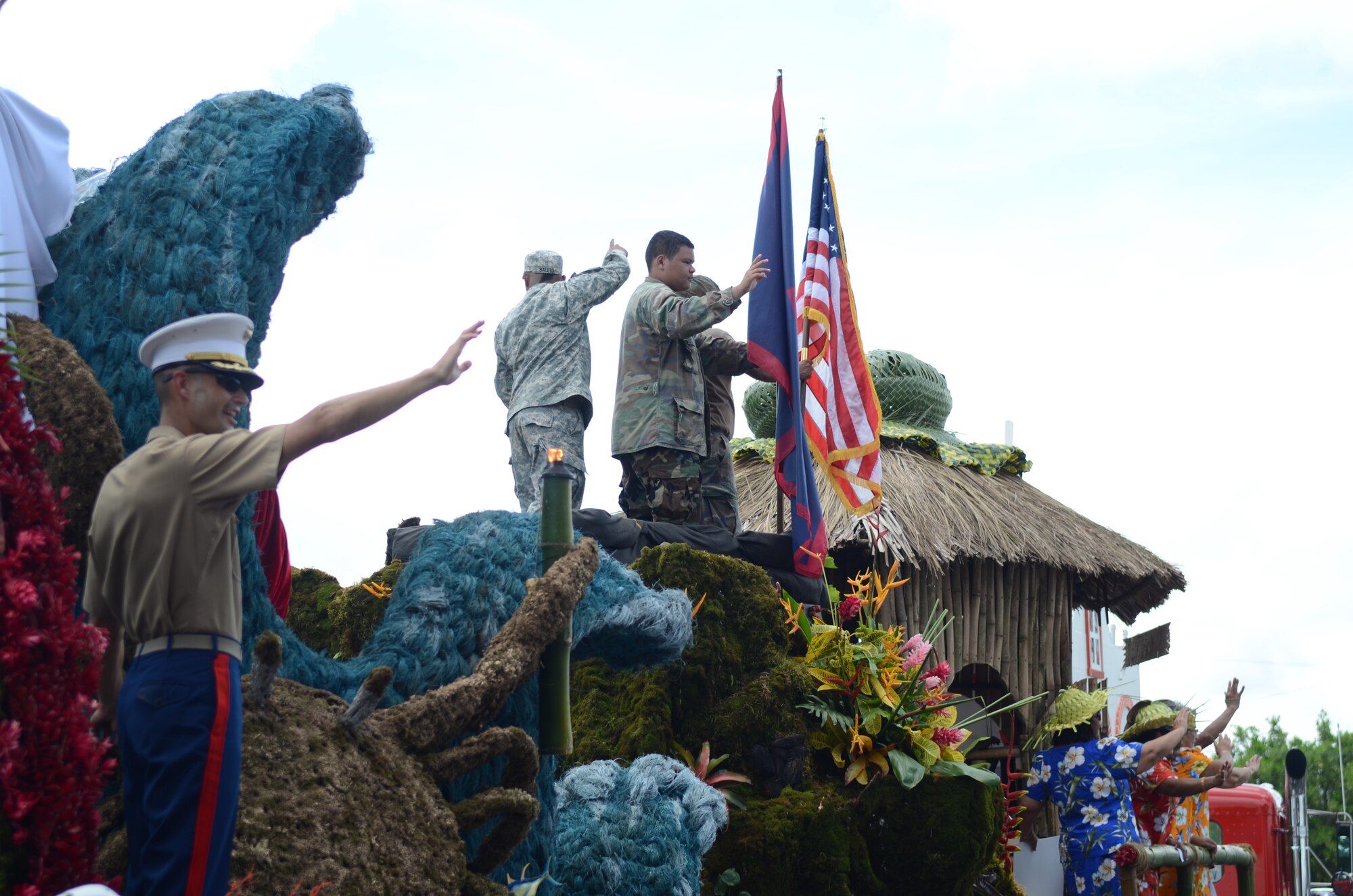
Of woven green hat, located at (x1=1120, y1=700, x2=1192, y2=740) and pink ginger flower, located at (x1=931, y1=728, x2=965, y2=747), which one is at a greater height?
woven green hat, located at (x1=1120, y1=700, x2=1192, y2=740)

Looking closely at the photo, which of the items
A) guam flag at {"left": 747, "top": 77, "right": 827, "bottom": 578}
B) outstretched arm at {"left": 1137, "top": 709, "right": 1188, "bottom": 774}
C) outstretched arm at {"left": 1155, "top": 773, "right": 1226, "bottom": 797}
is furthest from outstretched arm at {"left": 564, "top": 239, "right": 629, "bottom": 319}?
outstretched arm at {"left": 1155, "top": 773, "right": 1226, "bottom": 797}

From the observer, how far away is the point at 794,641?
6.30 meters

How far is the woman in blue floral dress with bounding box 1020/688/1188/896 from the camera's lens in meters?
7.57

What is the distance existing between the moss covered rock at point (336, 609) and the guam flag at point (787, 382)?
79.9 inches

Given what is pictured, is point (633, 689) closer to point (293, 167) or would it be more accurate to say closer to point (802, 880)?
point (802, 880)

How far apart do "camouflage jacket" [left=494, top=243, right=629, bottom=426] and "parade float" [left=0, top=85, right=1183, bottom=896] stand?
3.21ft

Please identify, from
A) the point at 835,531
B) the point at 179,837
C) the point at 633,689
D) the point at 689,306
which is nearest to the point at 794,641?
the point at 633,689

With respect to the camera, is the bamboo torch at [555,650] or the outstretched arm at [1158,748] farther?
the outstretched arm at [1158,748]

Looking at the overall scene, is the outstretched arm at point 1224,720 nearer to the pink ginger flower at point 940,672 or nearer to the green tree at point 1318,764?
the pink ginger flower at point 940,672

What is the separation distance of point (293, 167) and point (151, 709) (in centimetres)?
147

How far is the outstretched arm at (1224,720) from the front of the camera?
903 centimetres

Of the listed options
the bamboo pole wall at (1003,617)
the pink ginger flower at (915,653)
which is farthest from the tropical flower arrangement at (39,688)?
the bamboo pole wall at (1003,617)

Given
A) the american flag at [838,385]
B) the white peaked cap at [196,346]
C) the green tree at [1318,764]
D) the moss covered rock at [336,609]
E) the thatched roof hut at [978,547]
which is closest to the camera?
the white peaked cap at [196,346]

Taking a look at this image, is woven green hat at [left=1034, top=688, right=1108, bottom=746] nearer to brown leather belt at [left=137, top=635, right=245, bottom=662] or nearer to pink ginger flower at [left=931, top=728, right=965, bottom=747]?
pink ginger flower at [left=931, top=728, right=965, bottom=747]
